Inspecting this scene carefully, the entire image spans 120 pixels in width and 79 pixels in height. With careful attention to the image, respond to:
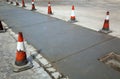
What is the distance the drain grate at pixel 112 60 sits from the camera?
3741 mm

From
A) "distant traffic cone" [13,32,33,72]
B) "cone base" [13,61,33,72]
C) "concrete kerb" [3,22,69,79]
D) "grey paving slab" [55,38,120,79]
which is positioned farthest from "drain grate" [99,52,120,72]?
"distant traffic cone" [13,32,33,72]

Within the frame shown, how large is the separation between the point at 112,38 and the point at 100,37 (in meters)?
0.44

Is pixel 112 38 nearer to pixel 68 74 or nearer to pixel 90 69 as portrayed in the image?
pixel 90 69

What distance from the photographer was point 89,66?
3568 mm

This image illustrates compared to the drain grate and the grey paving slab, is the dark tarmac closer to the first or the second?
the grey paving slab

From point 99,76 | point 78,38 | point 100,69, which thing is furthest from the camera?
point 78,38

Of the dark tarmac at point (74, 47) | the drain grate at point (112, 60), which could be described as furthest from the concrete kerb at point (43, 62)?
the drain grate at point (112, 60)

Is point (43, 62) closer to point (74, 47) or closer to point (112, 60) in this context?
point (74, 47)

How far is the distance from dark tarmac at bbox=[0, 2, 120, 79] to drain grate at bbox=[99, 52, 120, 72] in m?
0.16

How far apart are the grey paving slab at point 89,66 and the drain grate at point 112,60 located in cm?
15

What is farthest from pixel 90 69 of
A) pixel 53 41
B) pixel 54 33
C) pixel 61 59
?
pixel 54 33

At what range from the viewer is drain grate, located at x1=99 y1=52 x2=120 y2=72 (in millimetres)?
3741

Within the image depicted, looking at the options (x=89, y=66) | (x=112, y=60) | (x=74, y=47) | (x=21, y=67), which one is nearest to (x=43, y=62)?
(x=21, y=67)

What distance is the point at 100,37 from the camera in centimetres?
553
